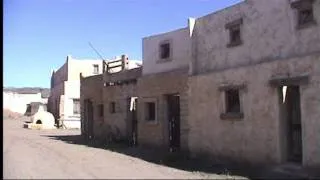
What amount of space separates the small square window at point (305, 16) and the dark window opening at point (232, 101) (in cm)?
375

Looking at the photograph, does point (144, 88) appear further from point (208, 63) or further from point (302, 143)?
point (302, 143)

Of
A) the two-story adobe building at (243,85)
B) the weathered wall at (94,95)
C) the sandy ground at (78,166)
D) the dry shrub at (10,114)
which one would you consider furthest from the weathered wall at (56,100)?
the two-story adobe building at (243,85)

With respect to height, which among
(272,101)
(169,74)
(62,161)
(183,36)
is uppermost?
(183,36)

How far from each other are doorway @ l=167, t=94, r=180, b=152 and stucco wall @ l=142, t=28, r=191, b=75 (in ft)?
4.38

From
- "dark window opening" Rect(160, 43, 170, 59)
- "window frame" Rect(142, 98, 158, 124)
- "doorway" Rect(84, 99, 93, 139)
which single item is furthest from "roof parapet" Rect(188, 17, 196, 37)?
"doorway" Rect(84, 99, 93, 139)

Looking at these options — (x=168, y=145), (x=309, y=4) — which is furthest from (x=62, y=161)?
(x=309, y=4)

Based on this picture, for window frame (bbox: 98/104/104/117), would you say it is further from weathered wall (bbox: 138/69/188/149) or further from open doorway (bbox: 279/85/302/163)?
open doorway (bbox: 279/85/302/163)

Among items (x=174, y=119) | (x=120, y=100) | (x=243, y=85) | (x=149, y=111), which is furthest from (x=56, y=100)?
(x=243, y=85)

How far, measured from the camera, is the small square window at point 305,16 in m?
16.1

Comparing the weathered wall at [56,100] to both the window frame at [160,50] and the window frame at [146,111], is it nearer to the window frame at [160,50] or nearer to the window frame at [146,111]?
the window frame at [146,111]

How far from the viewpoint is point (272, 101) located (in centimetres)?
1706

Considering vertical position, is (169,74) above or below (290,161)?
above

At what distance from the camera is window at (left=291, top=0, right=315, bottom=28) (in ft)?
52.7

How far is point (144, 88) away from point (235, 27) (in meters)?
7.47
